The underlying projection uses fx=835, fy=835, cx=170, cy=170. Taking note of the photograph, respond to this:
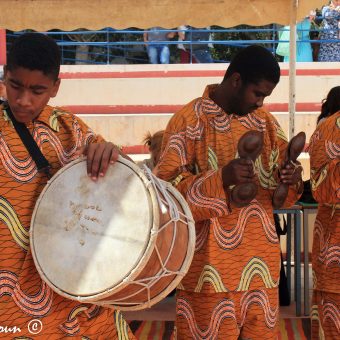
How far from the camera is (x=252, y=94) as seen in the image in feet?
11.8

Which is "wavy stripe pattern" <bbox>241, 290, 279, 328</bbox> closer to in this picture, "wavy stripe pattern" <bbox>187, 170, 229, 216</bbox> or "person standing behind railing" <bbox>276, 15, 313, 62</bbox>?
"wavy stripe pattern" <bbox>187, 170, 229, 216</bbox>

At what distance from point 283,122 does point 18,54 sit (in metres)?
7.75

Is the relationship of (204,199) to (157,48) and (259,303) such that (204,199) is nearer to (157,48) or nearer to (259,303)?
(259,303)

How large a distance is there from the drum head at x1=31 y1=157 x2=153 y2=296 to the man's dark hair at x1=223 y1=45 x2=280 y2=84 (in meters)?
1.13

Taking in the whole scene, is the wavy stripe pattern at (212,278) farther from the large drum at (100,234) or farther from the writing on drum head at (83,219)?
the writing on drum head at (83,219)

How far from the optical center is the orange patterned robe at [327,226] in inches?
145

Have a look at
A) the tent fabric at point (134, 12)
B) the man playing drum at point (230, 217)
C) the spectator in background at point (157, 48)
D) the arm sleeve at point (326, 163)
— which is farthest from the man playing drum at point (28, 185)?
the spectator in background at point (157, 48)

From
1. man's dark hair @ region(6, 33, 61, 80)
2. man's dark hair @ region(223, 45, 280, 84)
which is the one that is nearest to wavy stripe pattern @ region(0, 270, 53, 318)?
man's dark hair @ region(6, 33, 61, 80)

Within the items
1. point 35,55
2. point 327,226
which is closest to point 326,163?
point 327,226

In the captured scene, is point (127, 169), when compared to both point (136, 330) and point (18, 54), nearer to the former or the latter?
point (18, 54)

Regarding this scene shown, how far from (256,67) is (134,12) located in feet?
8.46

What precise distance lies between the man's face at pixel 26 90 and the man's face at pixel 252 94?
113 cm

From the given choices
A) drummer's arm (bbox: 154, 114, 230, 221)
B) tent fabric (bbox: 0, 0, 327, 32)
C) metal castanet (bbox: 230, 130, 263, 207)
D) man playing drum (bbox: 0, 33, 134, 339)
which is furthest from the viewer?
tent fabric (bbox: 0, 0, 327, 32)

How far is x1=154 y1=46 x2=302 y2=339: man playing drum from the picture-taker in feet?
11.6
